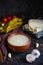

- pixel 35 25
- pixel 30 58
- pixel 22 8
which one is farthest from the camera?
pixel 22 8

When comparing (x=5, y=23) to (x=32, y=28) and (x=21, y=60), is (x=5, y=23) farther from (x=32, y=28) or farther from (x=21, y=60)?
(x=21, y=60)

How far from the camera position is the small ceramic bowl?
973mm

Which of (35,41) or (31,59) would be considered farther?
(35,41)

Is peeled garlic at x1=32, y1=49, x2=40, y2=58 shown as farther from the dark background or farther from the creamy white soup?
the dark background

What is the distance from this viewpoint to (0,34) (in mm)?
1135

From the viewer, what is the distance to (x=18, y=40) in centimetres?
100

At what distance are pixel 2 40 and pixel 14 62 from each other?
161 mm

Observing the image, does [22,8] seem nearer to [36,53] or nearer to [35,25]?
[35,25]

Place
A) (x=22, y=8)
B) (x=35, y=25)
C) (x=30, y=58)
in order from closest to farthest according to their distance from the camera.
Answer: (x=30, y=58) → (x=35, y=25) → (x=22, y=8)

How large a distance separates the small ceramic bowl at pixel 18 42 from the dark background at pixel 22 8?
287 mm

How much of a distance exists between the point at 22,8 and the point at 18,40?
345mm

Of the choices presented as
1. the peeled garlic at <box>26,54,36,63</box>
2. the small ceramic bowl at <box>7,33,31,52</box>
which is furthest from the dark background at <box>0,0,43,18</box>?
the peeled garlic at <box>26,54,36,63</box>

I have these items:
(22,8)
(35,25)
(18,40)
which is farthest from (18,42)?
(22,8)

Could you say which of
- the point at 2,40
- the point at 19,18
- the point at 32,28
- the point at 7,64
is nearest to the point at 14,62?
the point at 7,64
